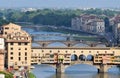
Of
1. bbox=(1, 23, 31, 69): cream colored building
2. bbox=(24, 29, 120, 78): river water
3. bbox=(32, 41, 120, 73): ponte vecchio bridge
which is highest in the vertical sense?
bbox=(1, 23, 31, 69): cream colored building

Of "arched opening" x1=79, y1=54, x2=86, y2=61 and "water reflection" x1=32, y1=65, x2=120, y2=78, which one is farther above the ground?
"arched opening" x1=79, y1=54, x2=86, y2=61

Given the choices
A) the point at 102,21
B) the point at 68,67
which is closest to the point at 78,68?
the point at 68,67

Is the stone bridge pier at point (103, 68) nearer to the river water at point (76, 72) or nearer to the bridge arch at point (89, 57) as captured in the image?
the river water at point (76, 72)

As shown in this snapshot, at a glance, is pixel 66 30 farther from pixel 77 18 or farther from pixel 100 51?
pixel 100 51

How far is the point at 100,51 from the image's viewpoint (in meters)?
38.2

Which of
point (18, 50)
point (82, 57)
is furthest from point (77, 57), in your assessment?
point (18, 50)

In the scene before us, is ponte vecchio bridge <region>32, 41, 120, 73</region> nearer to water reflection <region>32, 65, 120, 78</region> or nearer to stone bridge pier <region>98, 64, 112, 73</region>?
stone bridge pier <region>98, 64, 112, 73</region>

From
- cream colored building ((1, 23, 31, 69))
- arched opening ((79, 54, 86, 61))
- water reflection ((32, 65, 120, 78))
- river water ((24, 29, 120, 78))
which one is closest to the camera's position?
cream colored building ((1, 23, 31, 69))

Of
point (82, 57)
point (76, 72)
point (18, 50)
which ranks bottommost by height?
point (76, 72)

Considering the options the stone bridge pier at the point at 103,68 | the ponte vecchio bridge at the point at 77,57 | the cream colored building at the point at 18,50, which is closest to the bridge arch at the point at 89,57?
Answer: the ponte vecchio bridge at the point at 77,57

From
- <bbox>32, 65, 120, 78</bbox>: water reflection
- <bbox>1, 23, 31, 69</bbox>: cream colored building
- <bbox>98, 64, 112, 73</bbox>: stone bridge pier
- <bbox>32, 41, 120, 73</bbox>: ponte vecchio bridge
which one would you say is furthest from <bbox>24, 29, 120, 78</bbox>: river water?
<bbox>1, 23, 31, 69</bbox>: cream colored building

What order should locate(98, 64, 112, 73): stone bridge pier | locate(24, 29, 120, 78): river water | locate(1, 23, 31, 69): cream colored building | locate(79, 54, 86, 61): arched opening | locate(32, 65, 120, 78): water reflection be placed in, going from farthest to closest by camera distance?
locate(79, 54, 86, 61): arched opening < locate(98, 64, 112, 73): stone bridge pier < locate(24, 29, 120, 78): river water < locate(32, 65, 120, 78): water reflection < locate(1, 23, 31, 69): cream colored building

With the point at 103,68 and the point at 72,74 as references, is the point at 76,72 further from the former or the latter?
the point at 103,68

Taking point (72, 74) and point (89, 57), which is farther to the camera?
point (89, 57)
